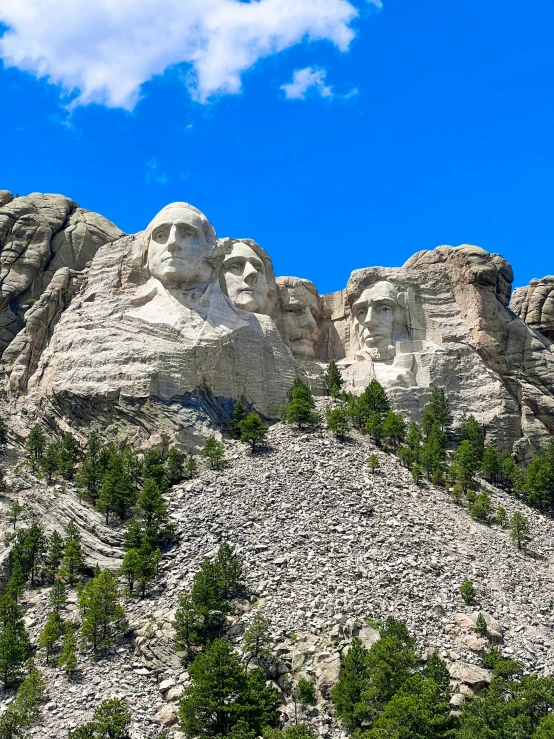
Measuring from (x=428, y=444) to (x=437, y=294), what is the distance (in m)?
11.2

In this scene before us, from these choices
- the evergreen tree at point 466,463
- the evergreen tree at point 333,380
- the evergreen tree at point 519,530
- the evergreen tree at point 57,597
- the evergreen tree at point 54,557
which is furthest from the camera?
the evergreen tree at point 333,380

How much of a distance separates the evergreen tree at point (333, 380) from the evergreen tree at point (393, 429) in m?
3.62

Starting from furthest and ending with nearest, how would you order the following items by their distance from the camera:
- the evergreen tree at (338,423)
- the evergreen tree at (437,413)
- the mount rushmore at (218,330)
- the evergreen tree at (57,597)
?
the evergreen tree at (437,413) < the mount rushmore at (218,330) < the evergreen tree at (338,423) < the evergreen tree at (57,597)

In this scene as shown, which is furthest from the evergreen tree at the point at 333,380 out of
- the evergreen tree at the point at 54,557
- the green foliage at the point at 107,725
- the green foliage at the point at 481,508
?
the green foliage at the point at 107,725

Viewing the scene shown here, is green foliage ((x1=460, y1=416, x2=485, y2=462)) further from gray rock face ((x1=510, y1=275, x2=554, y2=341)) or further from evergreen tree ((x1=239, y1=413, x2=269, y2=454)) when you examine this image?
gray rock face ((x1=510, y1=275, x2=554, y2=341))

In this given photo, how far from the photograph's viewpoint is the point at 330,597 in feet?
153

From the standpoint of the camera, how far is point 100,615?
45.7 metres

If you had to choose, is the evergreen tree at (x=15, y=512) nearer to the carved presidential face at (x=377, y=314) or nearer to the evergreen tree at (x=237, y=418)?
the evergreen tree at (x=237, y=418)

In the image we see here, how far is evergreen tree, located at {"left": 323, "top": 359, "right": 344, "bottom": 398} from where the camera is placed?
2477 inches

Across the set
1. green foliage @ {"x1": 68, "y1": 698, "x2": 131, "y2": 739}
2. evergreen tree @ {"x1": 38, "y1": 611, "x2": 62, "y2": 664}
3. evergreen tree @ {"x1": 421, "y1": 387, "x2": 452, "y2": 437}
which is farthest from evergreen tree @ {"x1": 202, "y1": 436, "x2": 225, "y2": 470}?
green foliage @ {"x1": 68, "y1": 698, "x2": 131, "y2": 739}

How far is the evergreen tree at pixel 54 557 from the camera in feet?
165

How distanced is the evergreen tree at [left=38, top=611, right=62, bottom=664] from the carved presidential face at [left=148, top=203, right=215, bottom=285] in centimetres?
1862

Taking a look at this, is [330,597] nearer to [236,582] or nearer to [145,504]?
[236,582]

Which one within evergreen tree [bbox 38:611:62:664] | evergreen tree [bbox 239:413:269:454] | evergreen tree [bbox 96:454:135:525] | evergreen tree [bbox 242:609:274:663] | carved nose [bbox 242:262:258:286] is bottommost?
evergreen tree [bbox 242:609:274:663]
